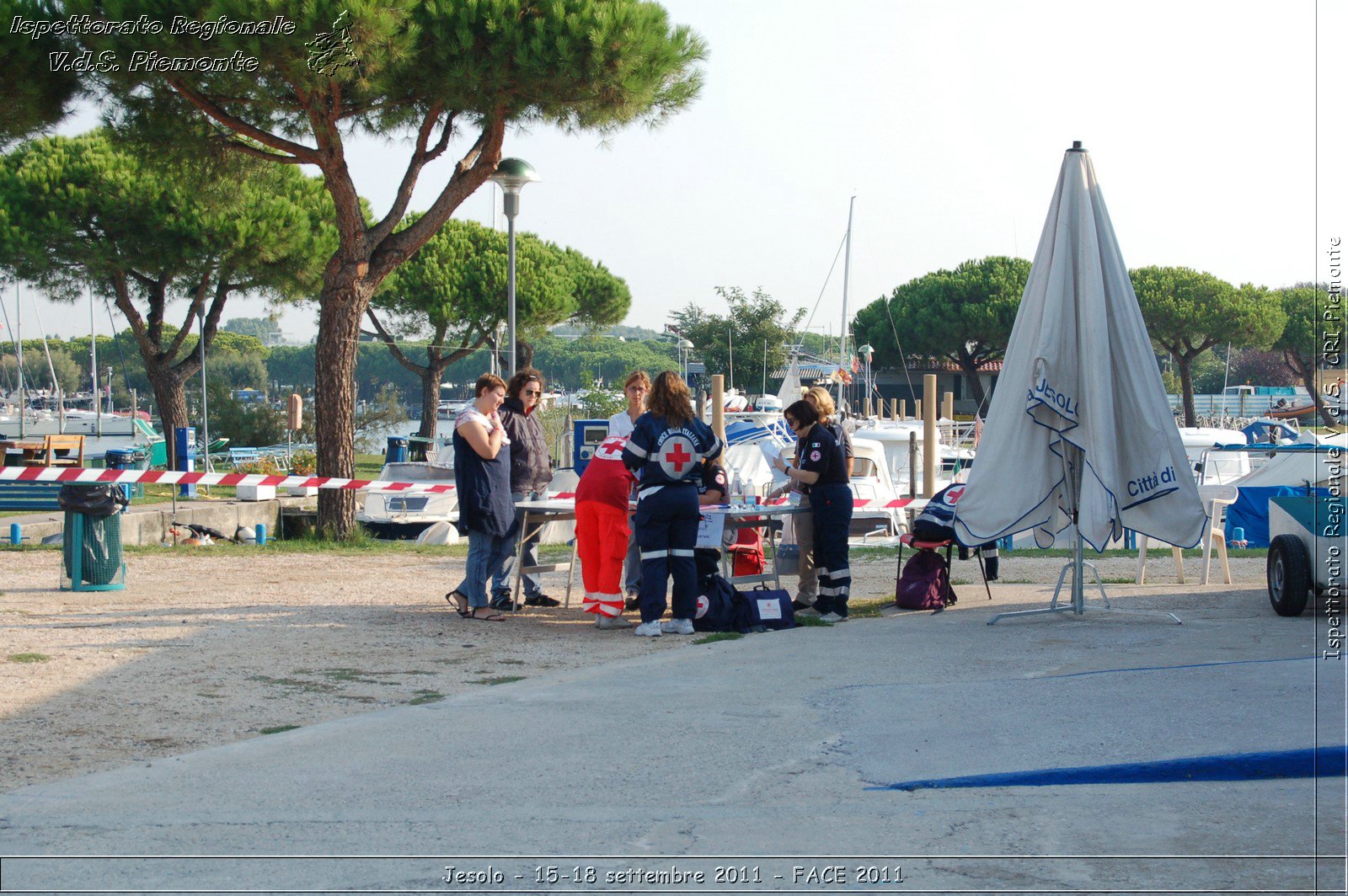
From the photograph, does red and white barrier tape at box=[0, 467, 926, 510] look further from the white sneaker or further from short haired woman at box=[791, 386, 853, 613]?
the white sneaker

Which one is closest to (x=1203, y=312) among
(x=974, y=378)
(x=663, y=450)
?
(x=974, y=378)

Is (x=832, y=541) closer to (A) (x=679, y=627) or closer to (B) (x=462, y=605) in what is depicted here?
(A) (x=679, y=627)

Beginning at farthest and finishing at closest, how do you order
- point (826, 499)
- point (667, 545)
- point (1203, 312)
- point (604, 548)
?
1. point (1203, 312)
2. point (826, 499)
3. point (604, 548)
4. point (667, 545)

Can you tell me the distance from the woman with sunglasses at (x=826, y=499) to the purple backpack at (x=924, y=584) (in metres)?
0.56

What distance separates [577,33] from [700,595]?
27.1 feet

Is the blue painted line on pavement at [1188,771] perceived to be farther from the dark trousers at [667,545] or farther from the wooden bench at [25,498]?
the wooden bench at [25,498]

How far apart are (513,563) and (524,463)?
0.79 metres

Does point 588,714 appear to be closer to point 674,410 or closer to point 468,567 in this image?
point 674,410

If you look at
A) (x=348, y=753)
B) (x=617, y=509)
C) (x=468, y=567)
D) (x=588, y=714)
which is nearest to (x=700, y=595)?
(x=617, y=509)

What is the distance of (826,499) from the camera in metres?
8.69

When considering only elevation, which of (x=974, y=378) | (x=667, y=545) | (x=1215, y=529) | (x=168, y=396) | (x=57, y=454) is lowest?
(x=1215, y=529)

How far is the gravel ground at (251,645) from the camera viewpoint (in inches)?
222

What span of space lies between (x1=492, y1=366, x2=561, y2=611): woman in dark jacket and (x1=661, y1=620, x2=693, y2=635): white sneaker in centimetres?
156

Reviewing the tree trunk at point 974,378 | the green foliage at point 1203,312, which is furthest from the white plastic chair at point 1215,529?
the tree trunk at point 974,378
